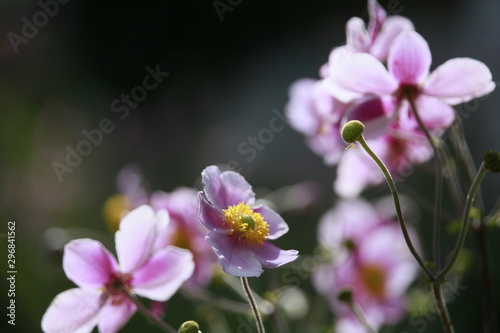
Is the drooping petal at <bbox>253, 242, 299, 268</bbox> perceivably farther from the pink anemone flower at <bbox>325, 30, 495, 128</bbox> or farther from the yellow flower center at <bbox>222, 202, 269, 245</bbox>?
the pink anemone flower at <bbox>325, 30, 495, 128</bbox>

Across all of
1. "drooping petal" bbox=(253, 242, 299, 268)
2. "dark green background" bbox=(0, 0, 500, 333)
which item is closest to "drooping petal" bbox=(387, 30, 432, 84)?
"drooping petal" bbox=(253, 242, 299, 268)

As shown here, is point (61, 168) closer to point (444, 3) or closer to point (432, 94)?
point (432, 94)

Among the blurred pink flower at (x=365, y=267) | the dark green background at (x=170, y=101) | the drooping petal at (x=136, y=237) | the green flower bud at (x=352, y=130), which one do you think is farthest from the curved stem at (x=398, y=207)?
the dark green background at (x=170, y=101)

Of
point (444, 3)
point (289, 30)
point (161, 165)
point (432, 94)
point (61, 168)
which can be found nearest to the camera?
point (432, 94)

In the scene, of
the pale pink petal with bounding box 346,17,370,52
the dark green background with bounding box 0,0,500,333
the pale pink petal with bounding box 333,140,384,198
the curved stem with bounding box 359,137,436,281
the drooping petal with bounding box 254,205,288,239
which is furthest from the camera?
the dark green background with bounding box 0,0,500,333

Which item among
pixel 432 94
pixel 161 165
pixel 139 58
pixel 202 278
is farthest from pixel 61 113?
pixel 432 94

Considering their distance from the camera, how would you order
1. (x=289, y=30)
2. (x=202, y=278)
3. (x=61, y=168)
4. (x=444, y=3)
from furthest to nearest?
(x=289, y=30)
(x=444, y=3)
(x=61, y=168)
(x=202, y=278)
